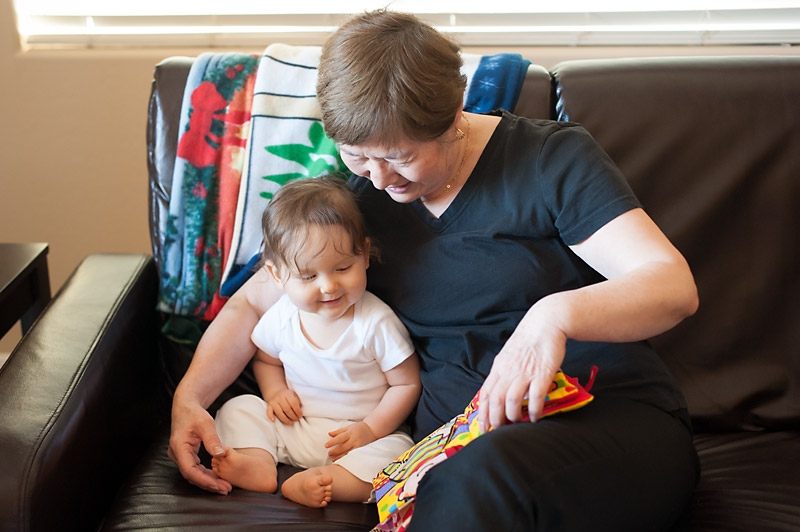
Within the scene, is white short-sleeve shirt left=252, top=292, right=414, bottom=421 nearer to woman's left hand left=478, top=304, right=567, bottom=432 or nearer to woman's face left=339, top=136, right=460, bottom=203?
woman's face left=339, top=136, right=460, bottom=203

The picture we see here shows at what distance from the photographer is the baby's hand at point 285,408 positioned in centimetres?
137

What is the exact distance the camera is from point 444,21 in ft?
6.59

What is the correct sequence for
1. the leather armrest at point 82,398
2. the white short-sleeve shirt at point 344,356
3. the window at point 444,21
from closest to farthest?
the leather armrest at point 82,398
the white short-sleeve shirt at point 344,356
the window at point 444,21

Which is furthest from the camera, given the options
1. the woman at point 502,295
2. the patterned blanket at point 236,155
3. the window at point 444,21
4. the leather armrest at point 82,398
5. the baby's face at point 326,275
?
the window at point 444,21

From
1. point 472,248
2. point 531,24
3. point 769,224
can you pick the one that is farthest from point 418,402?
point 531,24

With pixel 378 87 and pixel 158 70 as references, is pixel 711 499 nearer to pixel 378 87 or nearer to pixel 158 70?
pixel 378 87

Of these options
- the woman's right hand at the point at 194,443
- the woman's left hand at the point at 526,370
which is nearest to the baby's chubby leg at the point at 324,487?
the woman's right hand at the point at 194,443

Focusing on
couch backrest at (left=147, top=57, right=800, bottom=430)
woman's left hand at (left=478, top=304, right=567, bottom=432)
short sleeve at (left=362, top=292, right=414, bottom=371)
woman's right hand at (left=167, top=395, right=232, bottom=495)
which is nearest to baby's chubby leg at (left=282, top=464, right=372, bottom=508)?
woman's right hand at (left=167, top=395, right=232, bottom=495)

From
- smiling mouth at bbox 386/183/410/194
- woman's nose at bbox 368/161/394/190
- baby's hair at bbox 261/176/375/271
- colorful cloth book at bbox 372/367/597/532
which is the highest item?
woman's nose at bbox 368/161/394/190

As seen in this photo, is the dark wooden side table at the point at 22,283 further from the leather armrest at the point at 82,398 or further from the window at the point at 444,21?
the window at the point at 444,21

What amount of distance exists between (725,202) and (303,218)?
84 centimetres

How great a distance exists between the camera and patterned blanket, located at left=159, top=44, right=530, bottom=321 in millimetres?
1480

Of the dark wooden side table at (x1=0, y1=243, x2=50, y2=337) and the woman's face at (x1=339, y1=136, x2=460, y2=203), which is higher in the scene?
the woman's face at (x1=339, y1=136, x2=460, y2=203)

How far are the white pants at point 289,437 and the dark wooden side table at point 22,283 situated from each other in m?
0.54
